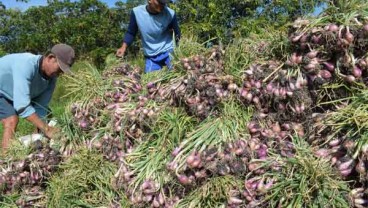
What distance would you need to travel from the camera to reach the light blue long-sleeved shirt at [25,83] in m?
3.63

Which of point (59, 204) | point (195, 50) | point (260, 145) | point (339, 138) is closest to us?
point (339, 138)

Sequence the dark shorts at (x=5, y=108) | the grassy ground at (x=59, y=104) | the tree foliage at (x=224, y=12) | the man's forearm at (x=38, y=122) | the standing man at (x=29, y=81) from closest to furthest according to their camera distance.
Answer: the man's forearm at (x=38, y=122) < the grassy ground at (x=59, y=104) < the standing man at (x=29, y=81) < the dark shorts at (x=5, y=108) < the tree foliage at (x=224, y=12)

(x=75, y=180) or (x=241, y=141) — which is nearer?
(x=241, y=141)

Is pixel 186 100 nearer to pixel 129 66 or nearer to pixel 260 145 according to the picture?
pixel 260 145

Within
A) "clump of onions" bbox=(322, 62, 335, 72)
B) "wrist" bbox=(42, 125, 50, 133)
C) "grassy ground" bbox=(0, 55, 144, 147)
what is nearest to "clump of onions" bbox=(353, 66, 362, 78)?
"clump of onions" bbox=(322, 62, 335, 72)

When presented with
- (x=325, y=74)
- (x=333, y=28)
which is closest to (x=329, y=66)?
(x=325, y=74)

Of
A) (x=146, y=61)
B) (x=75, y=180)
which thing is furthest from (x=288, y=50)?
(x=146, y=61)

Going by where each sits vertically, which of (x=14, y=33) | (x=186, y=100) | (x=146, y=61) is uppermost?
(x=186, y=100)

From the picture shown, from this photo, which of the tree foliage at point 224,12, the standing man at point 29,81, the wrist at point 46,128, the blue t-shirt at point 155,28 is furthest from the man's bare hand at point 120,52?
the tree foliage at point 224,12

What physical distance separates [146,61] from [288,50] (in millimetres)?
2577

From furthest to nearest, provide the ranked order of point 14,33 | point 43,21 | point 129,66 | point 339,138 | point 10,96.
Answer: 1. point 14,33
2. point 43,21
3. point 10,96
4. point 129,66
5. point 339,138

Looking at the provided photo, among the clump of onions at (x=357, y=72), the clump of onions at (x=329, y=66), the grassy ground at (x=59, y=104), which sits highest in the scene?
the clump of onions at (x=329, y=66)

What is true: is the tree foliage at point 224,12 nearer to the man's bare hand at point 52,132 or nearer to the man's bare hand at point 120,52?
the man's bare hand at point 120,52

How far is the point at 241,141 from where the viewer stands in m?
2.17
